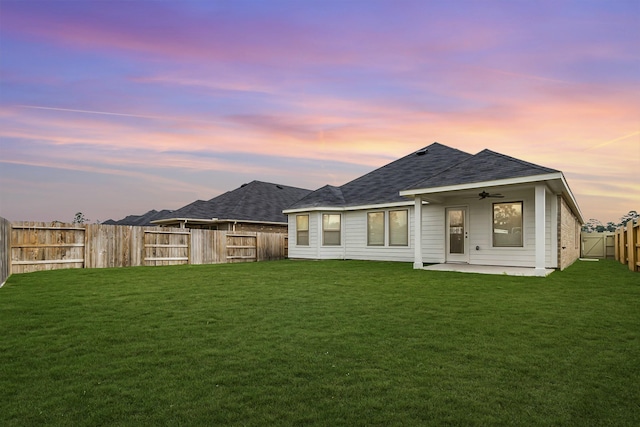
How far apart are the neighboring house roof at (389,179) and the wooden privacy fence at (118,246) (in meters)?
4.29

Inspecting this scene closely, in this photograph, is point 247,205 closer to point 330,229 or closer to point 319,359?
point 330,229

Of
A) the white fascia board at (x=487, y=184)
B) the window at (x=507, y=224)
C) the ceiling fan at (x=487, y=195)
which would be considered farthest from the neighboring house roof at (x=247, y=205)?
the window at (x=507, y=224)

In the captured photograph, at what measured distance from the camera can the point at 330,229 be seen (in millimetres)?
20359

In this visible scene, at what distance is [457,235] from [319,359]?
502 inches

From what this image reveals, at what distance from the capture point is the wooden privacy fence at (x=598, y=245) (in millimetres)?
26422

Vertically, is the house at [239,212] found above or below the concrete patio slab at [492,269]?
above

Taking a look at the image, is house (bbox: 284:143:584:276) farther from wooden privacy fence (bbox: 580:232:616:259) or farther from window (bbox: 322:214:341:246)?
wooden privacy fence (bbox: 580:232:616:259)

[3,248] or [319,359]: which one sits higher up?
[3,248]

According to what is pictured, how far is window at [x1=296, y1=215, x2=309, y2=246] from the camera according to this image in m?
21.1

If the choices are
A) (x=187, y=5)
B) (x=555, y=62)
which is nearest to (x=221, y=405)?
(x=187, y=5)

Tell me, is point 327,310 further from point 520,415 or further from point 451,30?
point 451,30

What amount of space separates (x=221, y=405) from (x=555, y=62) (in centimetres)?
1458

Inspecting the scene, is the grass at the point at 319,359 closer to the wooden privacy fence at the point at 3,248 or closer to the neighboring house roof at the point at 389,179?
the wooden privacy fence at the point at 3,248

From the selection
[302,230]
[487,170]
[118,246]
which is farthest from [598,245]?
[118,246]
